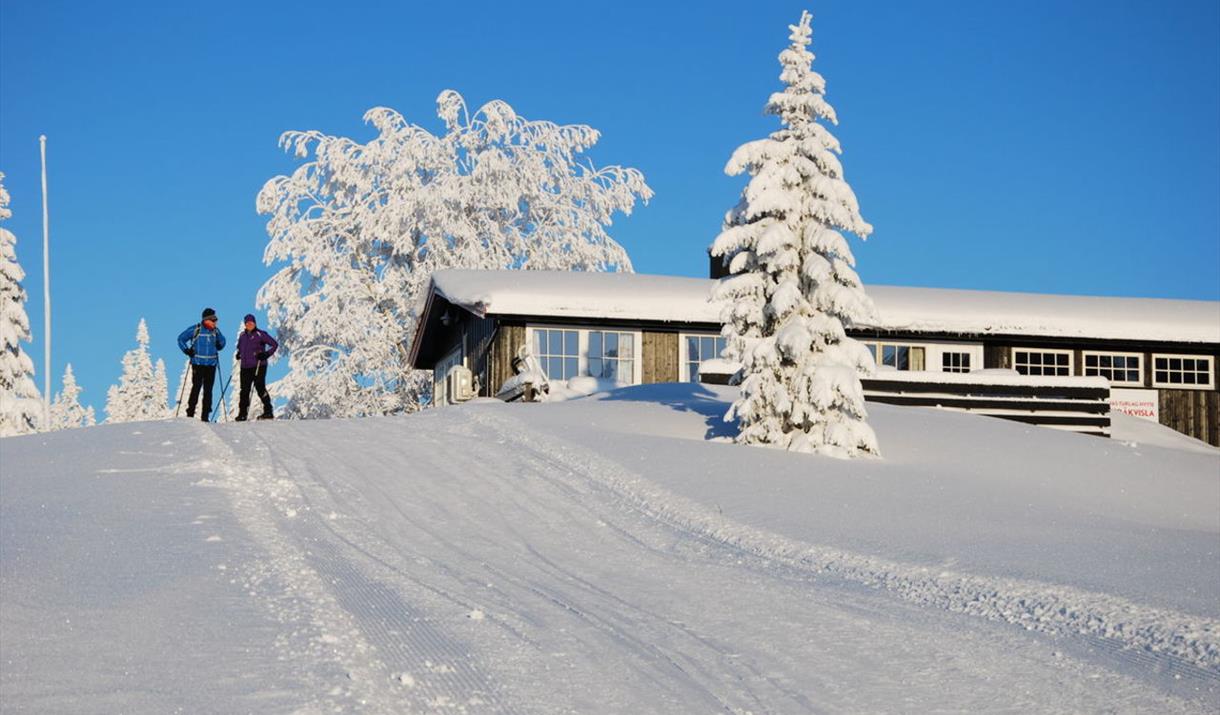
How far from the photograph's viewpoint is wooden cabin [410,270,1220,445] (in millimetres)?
25938

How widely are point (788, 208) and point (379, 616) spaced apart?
10319mm

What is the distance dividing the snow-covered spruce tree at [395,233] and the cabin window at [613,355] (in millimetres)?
11114

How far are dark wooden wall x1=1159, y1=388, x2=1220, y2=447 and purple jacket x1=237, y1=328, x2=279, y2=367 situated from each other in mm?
19925

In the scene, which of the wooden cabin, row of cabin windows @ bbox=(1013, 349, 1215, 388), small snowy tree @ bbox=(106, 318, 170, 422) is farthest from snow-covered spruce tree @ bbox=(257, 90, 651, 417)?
small snowy tree @ bbox=(106, 318, 170, 422)

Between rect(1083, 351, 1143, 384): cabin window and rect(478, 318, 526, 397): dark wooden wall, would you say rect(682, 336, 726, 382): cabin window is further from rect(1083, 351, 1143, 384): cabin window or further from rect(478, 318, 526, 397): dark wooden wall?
rect(1083, 351, 1143, 384): cabin window

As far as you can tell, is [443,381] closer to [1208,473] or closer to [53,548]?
[1208,473]

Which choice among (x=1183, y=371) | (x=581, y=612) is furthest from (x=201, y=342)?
(x=1183, y=371)

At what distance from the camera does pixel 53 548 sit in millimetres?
9750

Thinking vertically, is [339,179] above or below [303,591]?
above

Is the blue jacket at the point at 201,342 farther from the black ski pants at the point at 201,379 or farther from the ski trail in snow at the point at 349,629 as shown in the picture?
the ski trail in snow at the point at 349,629

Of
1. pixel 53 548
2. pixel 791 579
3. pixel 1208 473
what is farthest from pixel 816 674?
pixel 1208 473

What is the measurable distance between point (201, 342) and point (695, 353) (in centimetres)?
1062

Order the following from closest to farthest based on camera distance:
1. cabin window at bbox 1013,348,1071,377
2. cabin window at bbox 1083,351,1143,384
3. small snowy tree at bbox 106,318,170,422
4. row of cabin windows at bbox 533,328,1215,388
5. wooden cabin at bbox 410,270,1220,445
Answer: wooden cabin at bbox 410,270,1220,445 → row of cabin windows at bbox 533,328,1215,388 → cabin window at bbox 1013,348,1071,377 → cabin window at bbox 1083,351,1143,384 → small snowy tree at bbox 106,318,170,422

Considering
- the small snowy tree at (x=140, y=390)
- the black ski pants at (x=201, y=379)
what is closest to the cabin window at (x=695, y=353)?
the black ski pants at (x=201, y=379)
